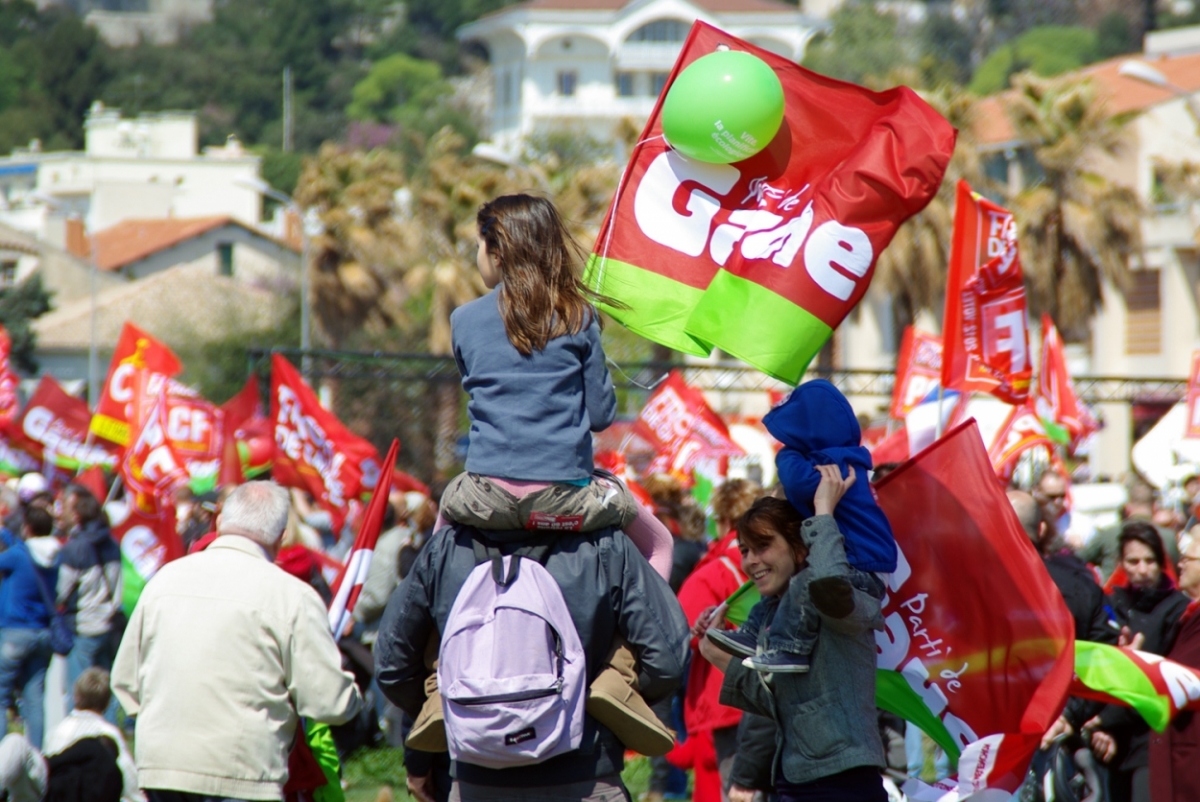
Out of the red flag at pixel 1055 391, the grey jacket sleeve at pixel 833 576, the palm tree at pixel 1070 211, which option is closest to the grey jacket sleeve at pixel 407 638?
the grey jacket sleeve at pixel 833 576

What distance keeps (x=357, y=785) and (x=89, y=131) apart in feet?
257

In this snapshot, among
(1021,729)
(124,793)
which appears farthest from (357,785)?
(1021,729)

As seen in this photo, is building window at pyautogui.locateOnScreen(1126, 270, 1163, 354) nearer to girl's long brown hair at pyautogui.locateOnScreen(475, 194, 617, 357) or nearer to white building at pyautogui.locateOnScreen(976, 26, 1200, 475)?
white building at pyautogui.locateOnScreen(976, 26, 1200, 475)

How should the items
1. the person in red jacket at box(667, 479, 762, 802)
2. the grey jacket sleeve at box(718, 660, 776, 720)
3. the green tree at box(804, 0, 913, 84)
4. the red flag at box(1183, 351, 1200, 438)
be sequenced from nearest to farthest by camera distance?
the grey jacket sleeve at box(718, 660, 776, 720)
the person in red jacket at box(667, 479, 762, 802)
the red flag at box(1183, 351, 1200, 438)
the green tree at box(804, 0, 913, 84)

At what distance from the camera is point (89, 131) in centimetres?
8188

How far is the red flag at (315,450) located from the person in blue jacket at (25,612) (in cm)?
220

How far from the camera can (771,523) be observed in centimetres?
433

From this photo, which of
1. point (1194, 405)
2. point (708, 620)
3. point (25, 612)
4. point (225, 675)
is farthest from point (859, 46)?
point (225, 675)

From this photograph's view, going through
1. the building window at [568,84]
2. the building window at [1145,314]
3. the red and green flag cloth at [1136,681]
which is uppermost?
the building window at [568,84]

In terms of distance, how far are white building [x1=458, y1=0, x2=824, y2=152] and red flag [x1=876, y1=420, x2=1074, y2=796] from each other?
90059mm

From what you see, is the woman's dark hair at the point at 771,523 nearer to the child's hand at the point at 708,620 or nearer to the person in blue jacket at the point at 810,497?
the person in blue jacket at the point at 810,497

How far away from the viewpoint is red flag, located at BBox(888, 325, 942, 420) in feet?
50.2

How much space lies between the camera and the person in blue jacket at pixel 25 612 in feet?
32.5

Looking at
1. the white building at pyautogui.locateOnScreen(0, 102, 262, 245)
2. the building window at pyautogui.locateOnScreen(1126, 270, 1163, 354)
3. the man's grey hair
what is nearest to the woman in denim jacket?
the man's grey hair
